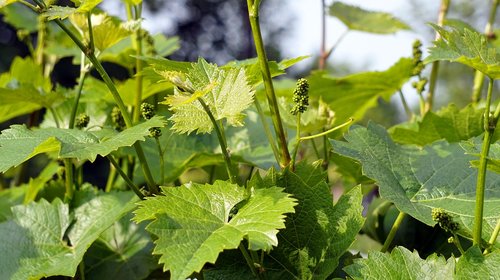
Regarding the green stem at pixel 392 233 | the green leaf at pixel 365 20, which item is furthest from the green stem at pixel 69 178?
the green leaf at pixel 365 20

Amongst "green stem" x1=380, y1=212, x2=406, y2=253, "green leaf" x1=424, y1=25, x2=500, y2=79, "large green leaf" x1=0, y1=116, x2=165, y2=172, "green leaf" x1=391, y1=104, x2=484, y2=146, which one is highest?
"green leaf" x1=424, y1=25, x2=500, y2=79

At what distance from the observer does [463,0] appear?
1255 cm

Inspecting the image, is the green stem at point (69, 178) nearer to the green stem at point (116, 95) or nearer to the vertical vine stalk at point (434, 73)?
the green stem at point (116, 95)

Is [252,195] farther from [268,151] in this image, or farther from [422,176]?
[268,151]

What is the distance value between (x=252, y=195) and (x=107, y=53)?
723 mm

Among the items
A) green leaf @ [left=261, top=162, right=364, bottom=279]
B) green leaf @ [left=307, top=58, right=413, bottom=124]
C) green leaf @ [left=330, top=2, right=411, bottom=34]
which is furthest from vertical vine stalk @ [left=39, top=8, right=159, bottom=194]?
green leaf @ [left=330, top=2, right=411, bottom=34]

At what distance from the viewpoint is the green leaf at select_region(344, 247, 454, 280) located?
0.62 m

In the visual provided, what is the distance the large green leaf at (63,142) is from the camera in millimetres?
666

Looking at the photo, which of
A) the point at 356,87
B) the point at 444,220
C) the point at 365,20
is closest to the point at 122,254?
the point at 444,220

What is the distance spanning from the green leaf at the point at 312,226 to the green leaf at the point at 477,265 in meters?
0.10

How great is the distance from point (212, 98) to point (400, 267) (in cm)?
25

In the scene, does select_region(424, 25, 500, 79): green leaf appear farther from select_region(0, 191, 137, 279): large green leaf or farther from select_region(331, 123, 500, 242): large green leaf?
select_region(0, 191, 137, 279): large green leaf

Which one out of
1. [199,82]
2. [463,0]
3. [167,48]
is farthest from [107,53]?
[463,0]

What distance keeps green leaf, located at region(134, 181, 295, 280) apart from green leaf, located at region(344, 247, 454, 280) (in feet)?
0.29
